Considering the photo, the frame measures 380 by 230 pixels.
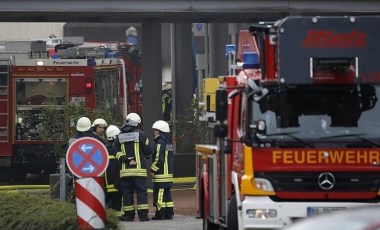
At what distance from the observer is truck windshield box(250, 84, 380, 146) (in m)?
12.6

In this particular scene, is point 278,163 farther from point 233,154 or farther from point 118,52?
point 118,52

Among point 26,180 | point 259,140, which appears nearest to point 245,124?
point 259,140

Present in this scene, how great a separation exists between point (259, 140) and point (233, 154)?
1065 mm

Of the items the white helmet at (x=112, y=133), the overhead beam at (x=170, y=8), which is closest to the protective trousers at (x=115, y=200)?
the white helmet at (x=112, y=133)

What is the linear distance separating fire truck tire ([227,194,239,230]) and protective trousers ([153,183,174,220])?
5.95m

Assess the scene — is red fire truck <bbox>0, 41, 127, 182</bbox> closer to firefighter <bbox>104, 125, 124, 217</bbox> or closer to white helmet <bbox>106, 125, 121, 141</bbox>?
white helmet <bbox>106, 125, 121, 141</bbox>

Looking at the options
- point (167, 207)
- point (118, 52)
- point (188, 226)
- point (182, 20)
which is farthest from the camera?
point (118, 52)

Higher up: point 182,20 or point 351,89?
point 182,20

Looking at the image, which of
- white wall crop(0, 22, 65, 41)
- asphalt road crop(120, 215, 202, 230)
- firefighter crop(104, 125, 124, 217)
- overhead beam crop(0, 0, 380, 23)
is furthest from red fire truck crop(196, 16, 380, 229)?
white wall crop(0, 22, 65, 41)

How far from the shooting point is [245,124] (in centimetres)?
1281

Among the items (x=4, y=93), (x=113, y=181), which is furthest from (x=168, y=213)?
(x=4, y=93)

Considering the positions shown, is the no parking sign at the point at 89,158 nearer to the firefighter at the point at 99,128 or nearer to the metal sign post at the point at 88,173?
the metal sign post at the point at 88,173

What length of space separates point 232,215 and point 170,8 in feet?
33.1

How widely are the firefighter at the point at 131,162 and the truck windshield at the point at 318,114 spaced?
6256mm
